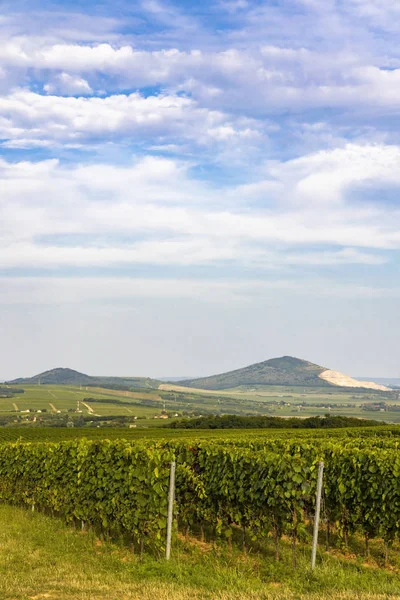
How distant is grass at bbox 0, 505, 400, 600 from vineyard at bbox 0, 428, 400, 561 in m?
0.58

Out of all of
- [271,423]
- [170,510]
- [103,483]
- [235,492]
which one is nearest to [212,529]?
[235,492]

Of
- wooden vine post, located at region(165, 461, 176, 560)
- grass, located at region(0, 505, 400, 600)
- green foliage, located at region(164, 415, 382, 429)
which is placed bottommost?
green foliage, located at region(164, 415, 382, 429)

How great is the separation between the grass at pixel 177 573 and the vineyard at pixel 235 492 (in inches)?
23.0

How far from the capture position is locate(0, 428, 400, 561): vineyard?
1423cm

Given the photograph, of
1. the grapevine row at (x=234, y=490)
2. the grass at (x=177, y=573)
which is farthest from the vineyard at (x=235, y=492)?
the grass at (x=177, y=573)

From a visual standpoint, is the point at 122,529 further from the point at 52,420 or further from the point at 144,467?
the point at 52,420

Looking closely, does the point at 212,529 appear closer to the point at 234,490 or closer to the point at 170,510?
the point at 234,490

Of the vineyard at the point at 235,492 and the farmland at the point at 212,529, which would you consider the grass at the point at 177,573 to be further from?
the vineyard at the point at 235,492

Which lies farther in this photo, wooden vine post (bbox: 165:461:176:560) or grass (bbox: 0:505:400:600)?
wooden vine post (bbox: 165:461:176:560)

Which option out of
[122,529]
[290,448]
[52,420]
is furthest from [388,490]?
[52,420]

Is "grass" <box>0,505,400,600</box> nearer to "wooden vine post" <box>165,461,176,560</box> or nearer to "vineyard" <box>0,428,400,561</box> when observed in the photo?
"wooden vine post" <box>165,461,176,560</box>

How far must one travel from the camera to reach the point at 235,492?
15.4 metres

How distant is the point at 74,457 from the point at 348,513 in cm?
909

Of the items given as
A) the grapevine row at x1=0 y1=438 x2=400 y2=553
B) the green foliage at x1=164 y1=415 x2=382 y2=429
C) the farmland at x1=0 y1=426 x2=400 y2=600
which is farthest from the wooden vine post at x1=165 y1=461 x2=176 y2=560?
the green foliage at x1=164 y1=415 x2=382 y2=429
